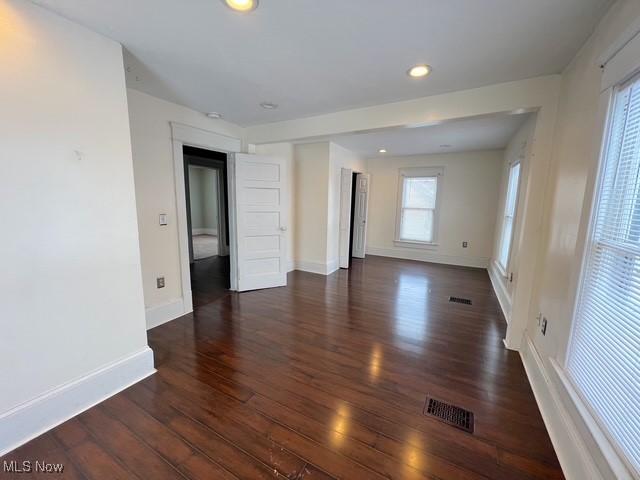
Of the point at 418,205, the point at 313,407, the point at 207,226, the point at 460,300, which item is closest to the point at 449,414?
the point at 313,407

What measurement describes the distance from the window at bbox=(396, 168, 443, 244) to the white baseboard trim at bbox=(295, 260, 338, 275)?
2.25 meters

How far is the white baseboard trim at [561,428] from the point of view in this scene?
1232mm

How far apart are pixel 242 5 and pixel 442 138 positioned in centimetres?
379

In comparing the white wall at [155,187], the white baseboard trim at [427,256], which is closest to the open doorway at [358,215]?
the white baseboard trim at [427,256]

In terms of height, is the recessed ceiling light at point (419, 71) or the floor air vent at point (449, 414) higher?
the recessed ceiling light at point (419, 71)

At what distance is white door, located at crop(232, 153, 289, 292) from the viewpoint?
12.5 ft

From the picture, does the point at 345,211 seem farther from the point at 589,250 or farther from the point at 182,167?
the point at 589,250

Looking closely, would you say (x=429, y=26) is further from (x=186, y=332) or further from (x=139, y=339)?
(x=186, y=332)

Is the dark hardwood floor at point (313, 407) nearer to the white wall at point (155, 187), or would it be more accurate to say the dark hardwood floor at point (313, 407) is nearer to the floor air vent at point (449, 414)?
the floor air vent at point (449, 414)

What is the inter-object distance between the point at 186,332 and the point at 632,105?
371 centimetres

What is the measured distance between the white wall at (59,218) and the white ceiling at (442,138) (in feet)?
8.76

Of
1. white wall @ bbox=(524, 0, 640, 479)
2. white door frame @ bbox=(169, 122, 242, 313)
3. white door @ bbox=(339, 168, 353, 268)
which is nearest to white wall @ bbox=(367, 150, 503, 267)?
white door @ bbox=(339, 168, 353, 268)

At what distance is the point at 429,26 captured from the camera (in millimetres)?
1552

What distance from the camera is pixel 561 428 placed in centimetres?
149
